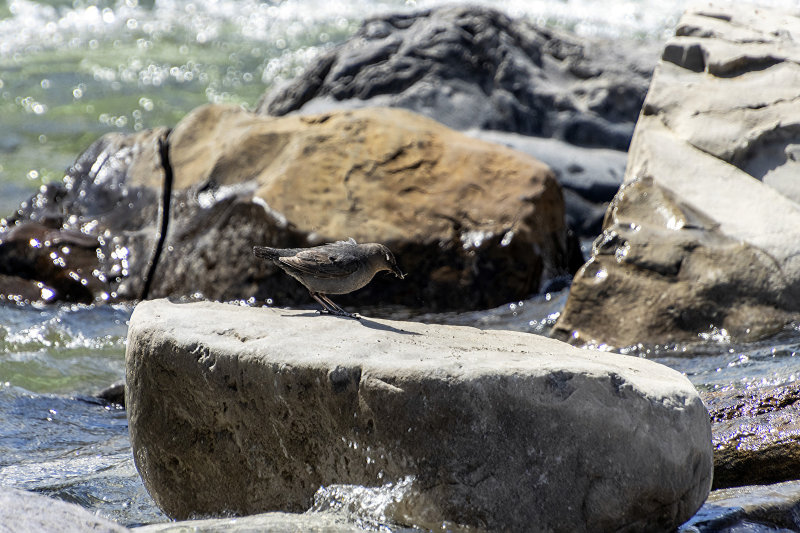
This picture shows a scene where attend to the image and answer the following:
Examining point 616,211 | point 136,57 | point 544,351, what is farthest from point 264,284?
point 136,57

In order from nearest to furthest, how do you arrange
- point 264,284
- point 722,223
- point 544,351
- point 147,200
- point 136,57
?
point 544,351
point 722,223
point 264,284
point 147,200
point 136,57

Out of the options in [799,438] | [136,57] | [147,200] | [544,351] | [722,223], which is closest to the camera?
[544,351]

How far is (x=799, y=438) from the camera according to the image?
4.15 metres

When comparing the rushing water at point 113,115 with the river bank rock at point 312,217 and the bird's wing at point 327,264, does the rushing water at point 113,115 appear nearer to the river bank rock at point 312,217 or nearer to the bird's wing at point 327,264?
the river bank rock at point 312,217

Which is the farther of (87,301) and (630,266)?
(87,301)

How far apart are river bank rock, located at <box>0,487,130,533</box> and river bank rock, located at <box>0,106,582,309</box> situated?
4.11 metres

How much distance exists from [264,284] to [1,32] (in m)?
11.4

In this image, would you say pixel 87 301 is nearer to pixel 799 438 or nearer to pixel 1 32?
pixel 799 438

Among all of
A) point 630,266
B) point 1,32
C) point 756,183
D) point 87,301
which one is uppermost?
point 756,183

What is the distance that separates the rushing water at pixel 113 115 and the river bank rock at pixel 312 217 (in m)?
0.35

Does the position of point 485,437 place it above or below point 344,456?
above

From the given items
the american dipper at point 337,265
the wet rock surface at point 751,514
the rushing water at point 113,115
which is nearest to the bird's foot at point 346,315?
the american dipper at point 337,265

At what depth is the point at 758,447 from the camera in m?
4.19

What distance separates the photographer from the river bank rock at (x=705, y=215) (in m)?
5.97
